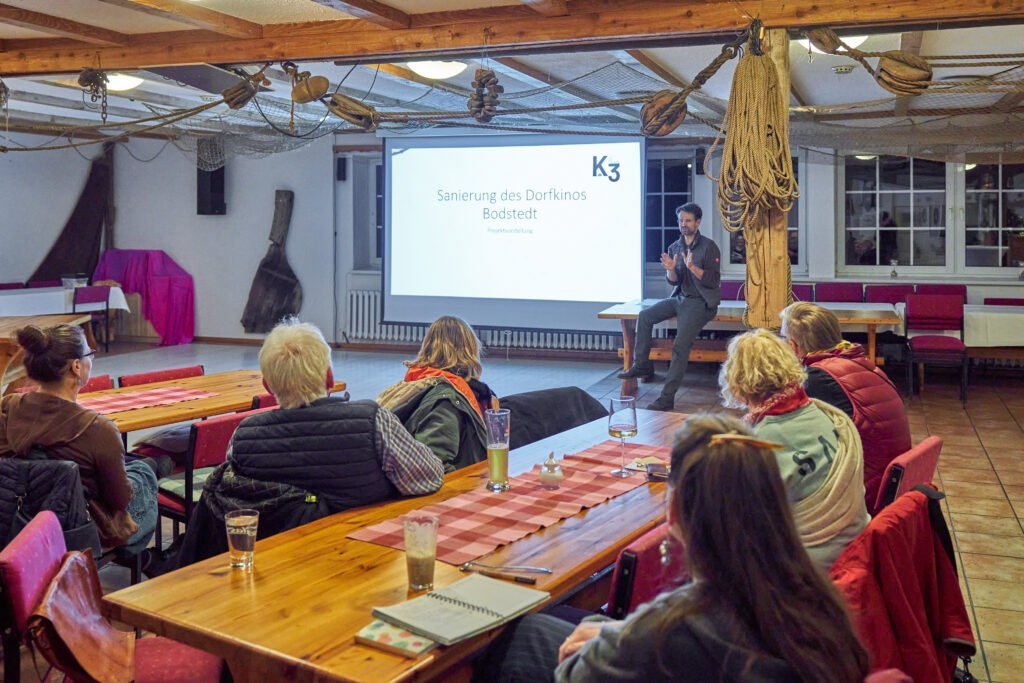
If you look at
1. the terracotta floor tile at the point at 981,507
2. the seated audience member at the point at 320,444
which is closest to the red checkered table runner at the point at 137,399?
the seated audience member at the point at 320,444

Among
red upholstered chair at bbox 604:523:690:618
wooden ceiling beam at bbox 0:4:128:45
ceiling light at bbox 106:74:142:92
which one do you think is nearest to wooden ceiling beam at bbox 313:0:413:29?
wooden ceiling beam at bbox 0:4:128:45

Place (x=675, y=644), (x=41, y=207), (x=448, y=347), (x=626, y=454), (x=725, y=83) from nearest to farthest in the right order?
1. (x=675, y=644)
2. (x=626, y=454)
3. (x=448, y=347)
4. (x=725, y=83)
5. (x=41, y=207)

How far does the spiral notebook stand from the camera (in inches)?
68.5

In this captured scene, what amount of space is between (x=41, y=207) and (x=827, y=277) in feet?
31.2

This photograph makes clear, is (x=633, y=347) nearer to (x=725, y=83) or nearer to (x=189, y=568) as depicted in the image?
(x=725, y=83)

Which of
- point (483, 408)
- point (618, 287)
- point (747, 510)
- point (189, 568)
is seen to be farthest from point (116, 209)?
point (747, 510)

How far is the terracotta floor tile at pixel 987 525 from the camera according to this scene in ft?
14.9

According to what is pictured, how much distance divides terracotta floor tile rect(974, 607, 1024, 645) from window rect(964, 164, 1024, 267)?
6.82 meters

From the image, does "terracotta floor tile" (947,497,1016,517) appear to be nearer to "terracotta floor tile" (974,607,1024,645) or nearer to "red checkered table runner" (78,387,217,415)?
"terracotta floor tile" (974,607,1024,645)

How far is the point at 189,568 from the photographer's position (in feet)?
6.95

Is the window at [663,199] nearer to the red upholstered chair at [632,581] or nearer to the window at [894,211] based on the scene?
the window at [894,211]

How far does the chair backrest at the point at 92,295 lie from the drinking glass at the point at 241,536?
9.47m

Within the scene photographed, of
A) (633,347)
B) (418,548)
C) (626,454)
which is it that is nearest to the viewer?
(418,548)

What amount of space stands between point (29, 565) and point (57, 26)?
3.57m
